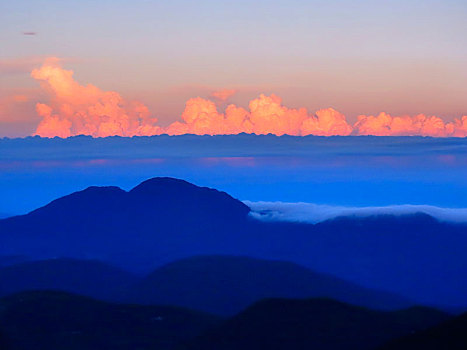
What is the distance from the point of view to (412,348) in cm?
19975

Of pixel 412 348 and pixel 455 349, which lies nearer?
pixel 455 349

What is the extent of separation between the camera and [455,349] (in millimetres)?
187500

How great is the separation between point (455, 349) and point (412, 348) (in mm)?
15413
